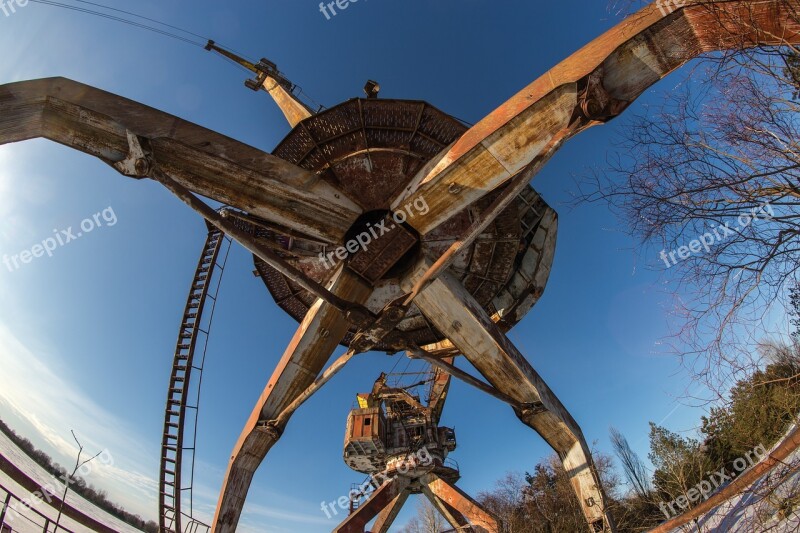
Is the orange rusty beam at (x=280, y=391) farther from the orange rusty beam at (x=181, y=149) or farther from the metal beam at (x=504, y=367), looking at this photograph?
the orange rusty beam at (x=181, y=149)

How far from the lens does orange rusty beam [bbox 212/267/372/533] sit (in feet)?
23.9

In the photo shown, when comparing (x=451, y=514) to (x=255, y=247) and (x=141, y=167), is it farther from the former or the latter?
(x=141, y=167)

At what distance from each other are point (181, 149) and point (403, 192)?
310cm

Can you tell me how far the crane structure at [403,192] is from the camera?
14.9 ft

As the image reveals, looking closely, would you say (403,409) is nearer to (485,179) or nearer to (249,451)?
(249,451)

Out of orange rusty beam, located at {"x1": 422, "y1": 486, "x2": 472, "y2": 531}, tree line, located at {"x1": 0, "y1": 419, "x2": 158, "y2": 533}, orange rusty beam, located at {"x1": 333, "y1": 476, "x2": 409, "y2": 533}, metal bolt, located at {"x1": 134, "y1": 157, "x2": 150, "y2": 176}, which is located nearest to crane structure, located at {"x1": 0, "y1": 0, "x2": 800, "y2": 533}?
metal bolt, located at {"x1": 134, "y1": 157, "x2": 150, "y2": 176}

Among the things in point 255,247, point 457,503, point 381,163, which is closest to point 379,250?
point 381,163

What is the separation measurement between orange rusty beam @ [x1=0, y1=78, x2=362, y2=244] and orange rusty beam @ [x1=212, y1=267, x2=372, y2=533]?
1.62 meters

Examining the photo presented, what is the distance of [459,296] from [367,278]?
1681mm

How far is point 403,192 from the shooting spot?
6.42 meters

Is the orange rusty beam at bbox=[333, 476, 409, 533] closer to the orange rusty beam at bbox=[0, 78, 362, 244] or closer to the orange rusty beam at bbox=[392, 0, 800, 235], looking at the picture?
the orange rusty beam at bbox=[0, 78, 362, 244]

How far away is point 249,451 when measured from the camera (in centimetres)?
745

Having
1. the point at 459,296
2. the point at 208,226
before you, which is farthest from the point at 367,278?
the point at 208,226

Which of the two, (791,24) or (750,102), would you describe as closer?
(791,24)
